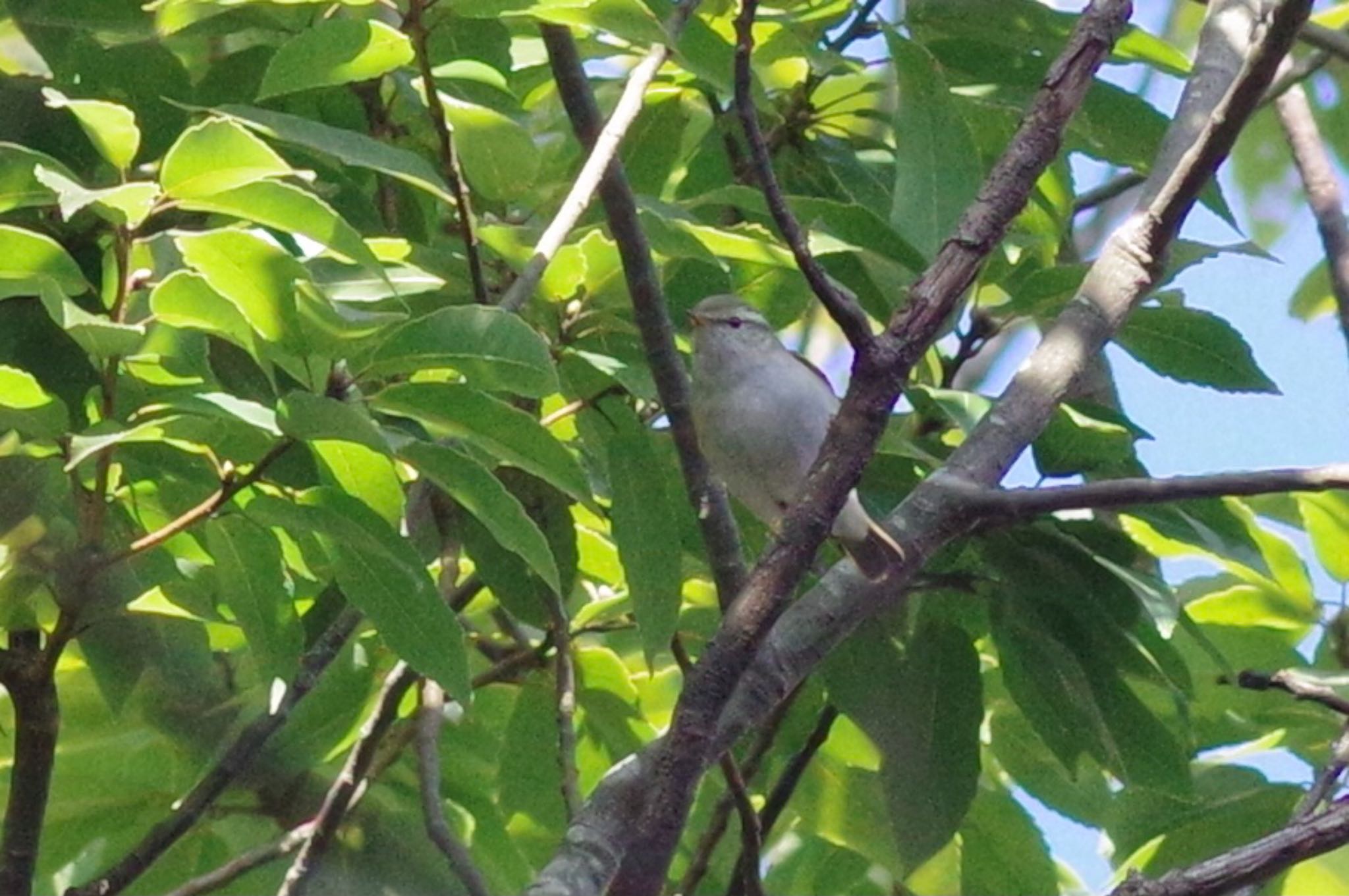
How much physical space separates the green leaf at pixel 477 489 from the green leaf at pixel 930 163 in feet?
2.68

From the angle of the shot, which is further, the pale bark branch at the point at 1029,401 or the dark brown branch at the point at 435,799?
the dark brown branch at the point at 435,799

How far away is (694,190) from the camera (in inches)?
115

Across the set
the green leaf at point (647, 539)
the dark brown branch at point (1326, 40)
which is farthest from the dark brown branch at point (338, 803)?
the dark brown branch at point (1326, 40)

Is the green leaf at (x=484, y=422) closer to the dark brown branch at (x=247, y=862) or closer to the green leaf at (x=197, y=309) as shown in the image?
the green leaf at (x=197, y=309)

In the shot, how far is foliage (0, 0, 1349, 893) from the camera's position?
5.88ft

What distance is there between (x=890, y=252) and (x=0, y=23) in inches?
51.2

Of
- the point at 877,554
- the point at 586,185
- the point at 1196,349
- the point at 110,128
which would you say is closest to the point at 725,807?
the point at 877,554

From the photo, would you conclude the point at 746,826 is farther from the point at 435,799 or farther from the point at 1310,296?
the point at 1310,296

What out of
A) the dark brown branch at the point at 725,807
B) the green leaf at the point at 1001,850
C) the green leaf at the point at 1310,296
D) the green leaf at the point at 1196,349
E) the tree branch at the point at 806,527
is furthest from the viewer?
the green leaf at the point at 1310,296

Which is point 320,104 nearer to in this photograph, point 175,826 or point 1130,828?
point 175,826

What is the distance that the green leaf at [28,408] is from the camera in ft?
5.64

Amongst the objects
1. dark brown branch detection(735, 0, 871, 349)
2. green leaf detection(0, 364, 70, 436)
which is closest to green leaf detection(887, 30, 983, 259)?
dark brown branch detection(735, 0, 871, 349)

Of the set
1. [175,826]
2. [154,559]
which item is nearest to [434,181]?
[154,559]

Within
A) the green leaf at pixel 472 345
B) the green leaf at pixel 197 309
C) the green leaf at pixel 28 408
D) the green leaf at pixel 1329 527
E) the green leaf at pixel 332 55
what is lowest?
the green leaf at pixel 28 408
